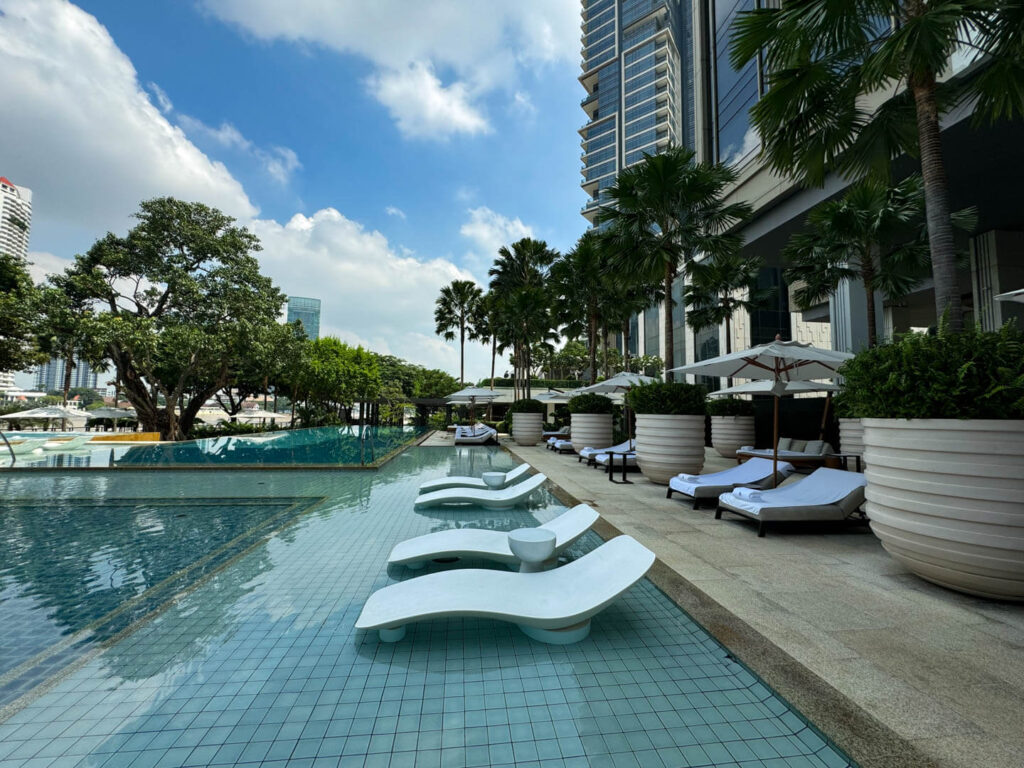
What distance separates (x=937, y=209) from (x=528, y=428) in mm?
14713

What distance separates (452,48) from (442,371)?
4607cm

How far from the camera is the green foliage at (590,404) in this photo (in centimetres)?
1327

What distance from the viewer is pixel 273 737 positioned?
1869 millimetres

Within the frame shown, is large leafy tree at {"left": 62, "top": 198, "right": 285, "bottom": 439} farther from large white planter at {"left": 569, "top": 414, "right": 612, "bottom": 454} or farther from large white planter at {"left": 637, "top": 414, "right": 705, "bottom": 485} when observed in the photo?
large white planter at {"left": 637, "top": 414, "right": 705, "bottom": 485}

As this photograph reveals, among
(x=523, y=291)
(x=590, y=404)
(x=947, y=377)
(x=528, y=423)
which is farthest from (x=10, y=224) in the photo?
(x=947, y=377)

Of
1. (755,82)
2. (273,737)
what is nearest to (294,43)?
(755,82)

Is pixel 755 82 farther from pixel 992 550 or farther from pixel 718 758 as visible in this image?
pixel 718 758

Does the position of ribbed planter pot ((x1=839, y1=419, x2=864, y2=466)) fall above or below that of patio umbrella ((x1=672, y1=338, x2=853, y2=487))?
below

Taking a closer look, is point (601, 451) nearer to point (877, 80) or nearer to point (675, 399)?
point (675, 399)

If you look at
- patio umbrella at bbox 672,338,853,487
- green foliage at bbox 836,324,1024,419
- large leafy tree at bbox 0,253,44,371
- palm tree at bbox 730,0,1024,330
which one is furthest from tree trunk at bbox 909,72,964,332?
large leafy tree at bbox 0,253,44,371

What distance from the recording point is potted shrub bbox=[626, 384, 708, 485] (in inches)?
305

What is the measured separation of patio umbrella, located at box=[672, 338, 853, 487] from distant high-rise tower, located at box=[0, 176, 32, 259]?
37.7 m

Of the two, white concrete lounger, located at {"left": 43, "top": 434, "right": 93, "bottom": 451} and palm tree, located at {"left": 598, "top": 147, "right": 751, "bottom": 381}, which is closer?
palm tree, located at {"left": 598, "top": 147, "right": 751, "bottom": 381}

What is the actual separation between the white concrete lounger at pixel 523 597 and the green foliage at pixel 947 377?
2.16 metres
